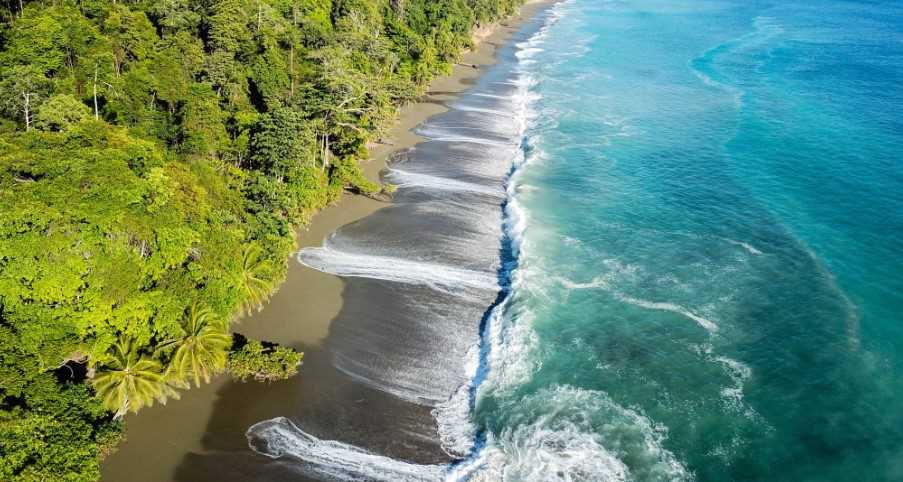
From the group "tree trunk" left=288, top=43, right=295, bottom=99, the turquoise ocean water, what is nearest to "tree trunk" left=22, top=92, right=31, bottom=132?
"tree trunk" left=288, top=43, right=295, bottom=99

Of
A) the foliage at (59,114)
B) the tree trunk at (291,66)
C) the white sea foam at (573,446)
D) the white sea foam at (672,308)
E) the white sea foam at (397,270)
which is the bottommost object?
the white sea foam at (573,446)

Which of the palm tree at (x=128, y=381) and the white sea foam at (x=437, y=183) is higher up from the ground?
the white sea foam at (x=437, y=183)

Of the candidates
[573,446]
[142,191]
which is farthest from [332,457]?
[142,191]

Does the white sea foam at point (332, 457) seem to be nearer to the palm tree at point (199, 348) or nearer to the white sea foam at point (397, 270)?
the palm tree at point (199, 348)

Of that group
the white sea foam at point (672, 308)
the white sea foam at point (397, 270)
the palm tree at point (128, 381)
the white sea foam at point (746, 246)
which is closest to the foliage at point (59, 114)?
the white sea foam at point (397, 270)

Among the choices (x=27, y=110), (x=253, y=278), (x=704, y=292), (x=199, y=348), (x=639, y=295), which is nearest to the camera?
(x=199, y=348)

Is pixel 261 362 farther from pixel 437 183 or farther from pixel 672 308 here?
pixel 437 183
